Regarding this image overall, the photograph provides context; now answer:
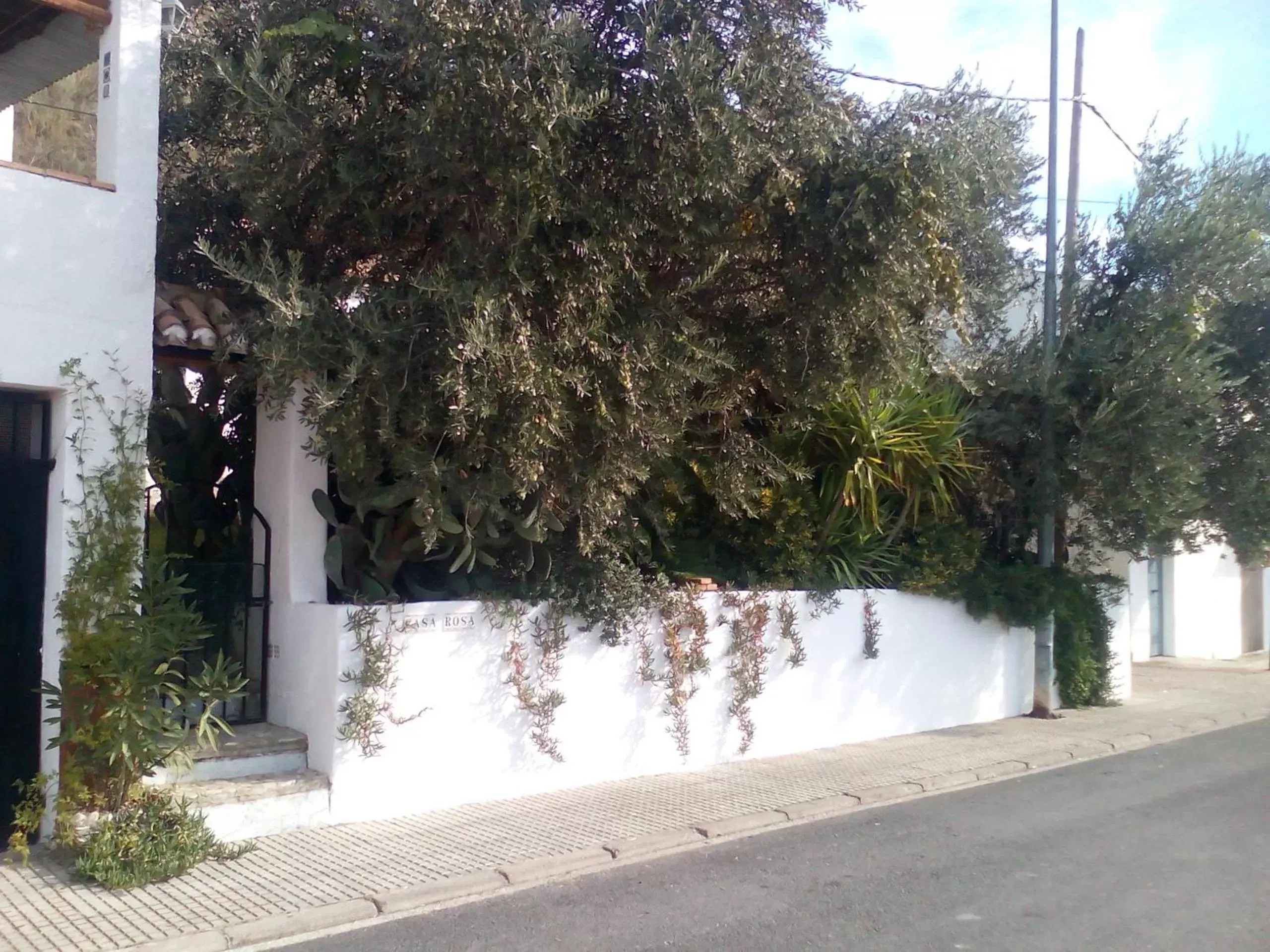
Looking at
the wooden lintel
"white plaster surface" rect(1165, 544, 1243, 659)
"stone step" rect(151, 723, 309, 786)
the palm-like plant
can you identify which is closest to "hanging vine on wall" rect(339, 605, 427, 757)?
"stone step" rect(151, 723, 309, 786)

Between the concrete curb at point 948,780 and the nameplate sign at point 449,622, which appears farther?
the concrete curb at point 948,780

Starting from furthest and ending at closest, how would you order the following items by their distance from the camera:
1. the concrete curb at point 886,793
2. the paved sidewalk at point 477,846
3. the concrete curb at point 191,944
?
the concrete curb at point 886,793, the paved sidewalk at point 477,846, the concrete curb at point 191,944

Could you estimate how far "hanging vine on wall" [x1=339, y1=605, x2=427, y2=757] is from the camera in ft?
24.8

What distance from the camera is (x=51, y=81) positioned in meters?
9.48

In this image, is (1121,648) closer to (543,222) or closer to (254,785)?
(543,222)

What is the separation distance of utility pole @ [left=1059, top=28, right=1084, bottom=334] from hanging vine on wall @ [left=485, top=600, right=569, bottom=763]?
7478 millimetres

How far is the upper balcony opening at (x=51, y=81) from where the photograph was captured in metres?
8.00

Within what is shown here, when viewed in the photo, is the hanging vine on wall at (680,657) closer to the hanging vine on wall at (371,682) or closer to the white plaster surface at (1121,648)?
the hanging vine on wall at (371,682)

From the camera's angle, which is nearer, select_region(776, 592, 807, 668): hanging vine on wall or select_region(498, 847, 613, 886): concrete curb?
select_region(498, 847, 613, 886): concrete curb

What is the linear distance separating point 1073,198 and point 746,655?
7.46m

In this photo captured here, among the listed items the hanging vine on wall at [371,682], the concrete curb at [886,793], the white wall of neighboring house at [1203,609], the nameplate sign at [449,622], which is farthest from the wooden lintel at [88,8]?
the white wall of neighboring house at [1203,609]

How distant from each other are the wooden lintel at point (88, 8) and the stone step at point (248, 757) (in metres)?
5.01

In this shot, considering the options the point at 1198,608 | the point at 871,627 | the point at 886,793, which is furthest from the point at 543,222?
the point at 1198,608

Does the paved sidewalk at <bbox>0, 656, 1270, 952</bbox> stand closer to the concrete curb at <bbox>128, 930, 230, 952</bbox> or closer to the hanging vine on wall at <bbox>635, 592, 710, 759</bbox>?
the concrete curb at <bbox>128, 930, 230, 952</bbox>
